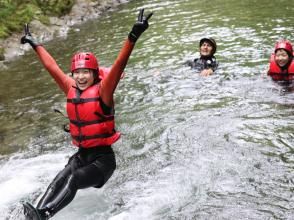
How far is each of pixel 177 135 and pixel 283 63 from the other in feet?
13.5

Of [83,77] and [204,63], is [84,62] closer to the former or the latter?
[83,77]

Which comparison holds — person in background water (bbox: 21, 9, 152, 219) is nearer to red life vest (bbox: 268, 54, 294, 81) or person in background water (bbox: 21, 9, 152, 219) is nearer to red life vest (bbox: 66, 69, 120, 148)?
red life vest (bbox: 66, 69, 120, 148)

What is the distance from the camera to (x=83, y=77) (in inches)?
277

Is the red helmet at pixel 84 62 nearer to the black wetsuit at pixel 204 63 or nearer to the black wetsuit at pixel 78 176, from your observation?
the black wetsuit at pixel 78 176

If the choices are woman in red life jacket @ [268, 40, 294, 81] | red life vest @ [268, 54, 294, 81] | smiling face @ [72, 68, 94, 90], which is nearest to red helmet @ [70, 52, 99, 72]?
smiling face @ [72, 68, 94, 90]

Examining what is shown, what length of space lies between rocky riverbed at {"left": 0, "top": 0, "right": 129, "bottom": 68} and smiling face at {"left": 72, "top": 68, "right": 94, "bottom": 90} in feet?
37.6

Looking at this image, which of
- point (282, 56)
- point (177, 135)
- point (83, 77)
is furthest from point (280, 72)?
point (83, 77)

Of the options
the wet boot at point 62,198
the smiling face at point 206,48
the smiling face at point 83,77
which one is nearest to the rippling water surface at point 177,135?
the smiling face at point 206,48

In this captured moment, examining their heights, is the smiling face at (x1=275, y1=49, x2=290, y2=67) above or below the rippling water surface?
above

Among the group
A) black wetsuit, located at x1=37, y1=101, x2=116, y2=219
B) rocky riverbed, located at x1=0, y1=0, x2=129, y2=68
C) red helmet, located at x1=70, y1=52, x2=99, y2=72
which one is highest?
red helmet, located at x1=70, y1=52, x2=99, y2=72

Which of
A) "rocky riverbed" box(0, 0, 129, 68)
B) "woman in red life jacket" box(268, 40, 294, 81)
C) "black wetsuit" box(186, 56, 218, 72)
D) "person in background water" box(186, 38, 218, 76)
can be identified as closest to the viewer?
"woman in red life jacket" box(268, 40, 294, 81)

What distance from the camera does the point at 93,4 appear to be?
27.5m

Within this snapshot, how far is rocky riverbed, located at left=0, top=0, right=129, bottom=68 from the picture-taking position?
64.4ft

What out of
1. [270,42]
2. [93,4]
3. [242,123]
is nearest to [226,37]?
[270,42]
